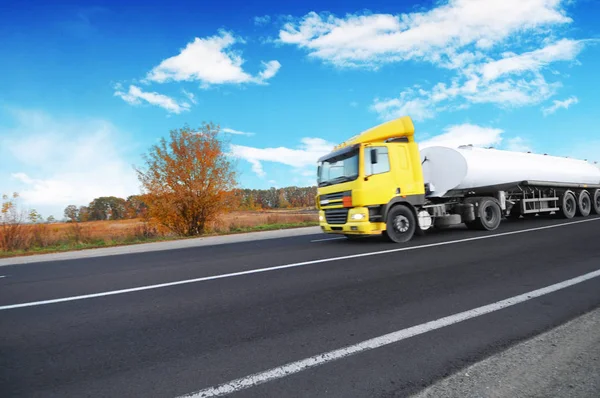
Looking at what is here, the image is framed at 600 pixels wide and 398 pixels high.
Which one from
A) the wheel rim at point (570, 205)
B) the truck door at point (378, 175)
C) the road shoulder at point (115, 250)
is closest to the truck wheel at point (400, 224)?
the truck door at point (378, 175)

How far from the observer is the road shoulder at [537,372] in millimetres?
2109

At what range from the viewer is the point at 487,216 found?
455 inches

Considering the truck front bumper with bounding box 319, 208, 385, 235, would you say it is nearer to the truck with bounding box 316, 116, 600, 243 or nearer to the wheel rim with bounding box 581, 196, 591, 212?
the truck with bounding box 316, 116, 600, 243

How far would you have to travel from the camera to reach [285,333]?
3166 mm

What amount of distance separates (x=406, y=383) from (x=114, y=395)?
1.91m

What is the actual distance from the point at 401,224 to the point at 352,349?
6.90 m

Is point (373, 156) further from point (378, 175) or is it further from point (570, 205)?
point (570, 205)

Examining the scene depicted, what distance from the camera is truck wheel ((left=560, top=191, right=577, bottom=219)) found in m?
14.7

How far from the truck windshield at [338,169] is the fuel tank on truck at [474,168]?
3429mm

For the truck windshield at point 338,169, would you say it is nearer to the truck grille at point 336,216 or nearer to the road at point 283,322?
the truck grille at point 336,216

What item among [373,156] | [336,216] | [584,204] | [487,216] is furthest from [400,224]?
[584,204]

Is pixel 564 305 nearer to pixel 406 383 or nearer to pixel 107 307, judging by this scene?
pixel 406 383

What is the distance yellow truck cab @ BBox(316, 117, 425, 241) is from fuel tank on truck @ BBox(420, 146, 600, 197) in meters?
1.54

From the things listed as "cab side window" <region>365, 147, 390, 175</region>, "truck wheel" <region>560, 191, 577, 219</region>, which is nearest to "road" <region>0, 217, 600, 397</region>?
"cab side window" <region>365, 147, 390, 175</region>
